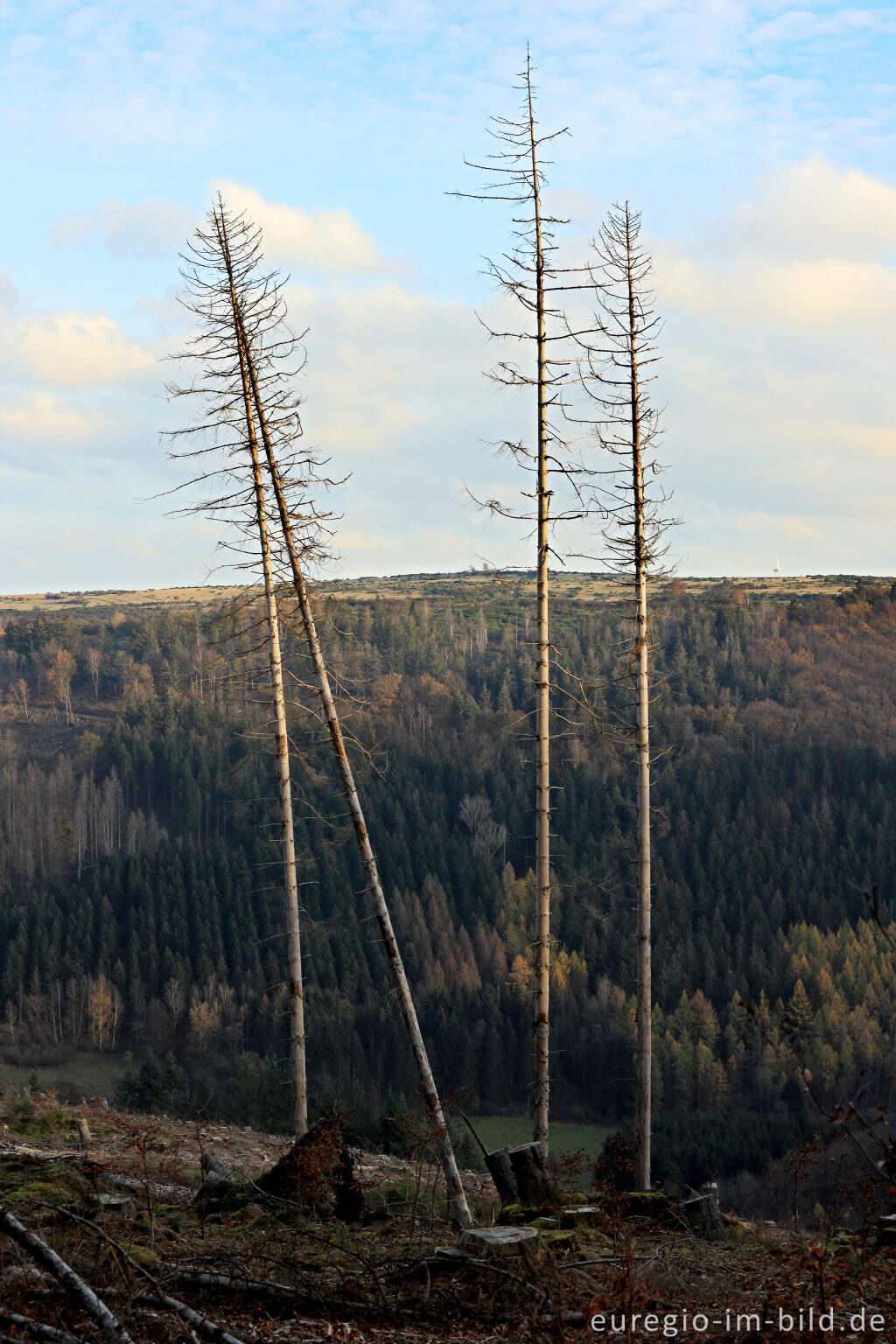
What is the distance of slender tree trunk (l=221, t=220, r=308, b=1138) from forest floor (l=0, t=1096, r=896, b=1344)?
17.8 ft

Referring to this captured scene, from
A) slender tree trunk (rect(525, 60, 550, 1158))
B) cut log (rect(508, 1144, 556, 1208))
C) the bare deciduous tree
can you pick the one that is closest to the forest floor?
cut log (rect(508, 1144, 556, 1208))

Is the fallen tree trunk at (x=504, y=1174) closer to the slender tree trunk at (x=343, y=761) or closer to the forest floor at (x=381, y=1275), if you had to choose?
the forest floor at (x=381, y=1275)

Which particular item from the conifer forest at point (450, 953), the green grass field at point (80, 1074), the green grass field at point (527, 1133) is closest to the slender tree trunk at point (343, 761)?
the conifer forest at point (450, 953)

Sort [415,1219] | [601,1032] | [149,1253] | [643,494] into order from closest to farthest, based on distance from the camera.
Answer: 1. [149,1253]
2. [415,1219]
3. [643,494]
4. [601,1032]

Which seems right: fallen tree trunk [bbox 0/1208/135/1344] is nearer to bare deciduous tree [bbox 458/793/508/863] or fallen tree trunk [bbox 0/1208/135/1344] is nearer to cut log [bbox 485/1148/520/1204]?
cut log [bbox 485/1148/520/1204]

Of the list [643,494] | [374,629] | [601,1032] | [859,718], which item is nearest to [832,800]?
[859,718]

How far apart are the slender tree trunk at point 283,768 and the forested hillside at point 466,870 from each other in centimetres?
2653

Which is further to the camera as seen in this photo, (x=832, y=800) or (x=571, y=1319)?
(x=832, y=800)

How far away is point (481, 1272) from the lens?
8.33m

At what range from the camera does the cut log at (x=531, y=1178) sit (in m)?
11.5

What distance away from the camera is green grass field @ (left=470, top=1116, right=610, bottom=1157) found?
71.2 m

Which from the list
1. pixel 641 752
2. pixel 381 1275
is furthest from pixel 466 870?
pixel 381 1275

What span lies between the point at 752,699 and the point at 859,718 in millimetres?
14694

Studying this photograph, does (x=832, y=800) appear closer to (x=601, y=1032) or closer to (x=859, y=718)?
(x=859, y=718)
